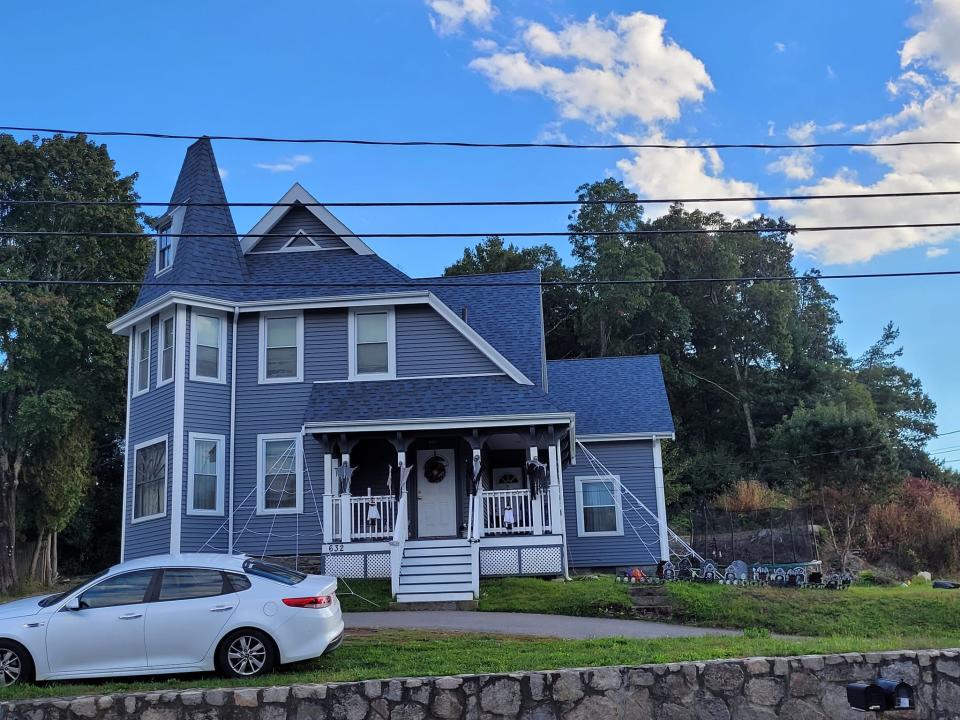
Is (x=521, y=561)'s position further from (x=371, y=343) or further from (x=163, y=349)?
(x=163, y=349)

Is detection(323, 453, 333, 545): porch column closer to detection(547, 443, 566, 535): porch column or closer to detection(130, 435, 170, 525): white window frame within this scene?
detection(130, 435, 170, 525): white window frame

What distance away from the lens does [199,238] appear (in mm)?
23453

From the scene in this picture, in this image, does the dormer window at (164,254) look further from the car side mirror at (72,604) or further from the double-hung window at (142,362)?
the car side mirror at (72,604)

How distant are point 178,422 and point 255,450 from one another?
170 centimetres

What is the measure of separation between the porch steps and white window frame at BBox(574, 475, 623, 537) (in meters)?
6.58

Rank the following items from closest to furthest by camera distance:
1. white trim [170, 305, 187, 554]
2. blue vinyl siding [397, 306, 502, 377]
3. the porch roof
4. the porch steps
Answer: the porch steps
the porch roof
white trim [170, 305, 187, 554]
blue vinyl siding [397, 306, 502, 377]

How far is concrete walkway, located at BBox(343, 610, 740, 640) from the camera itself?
→ 13.4 meters

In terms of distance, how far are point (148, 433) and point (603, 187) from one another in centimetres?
2901

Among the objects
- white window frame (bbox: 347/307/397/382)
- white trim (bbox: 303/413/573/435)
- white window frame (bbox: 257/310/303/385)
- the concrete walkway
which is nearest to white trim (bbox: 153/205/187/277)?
white window frame (bbox: 257/310/303/385)

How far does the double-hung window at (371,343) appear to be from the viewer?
850 inches

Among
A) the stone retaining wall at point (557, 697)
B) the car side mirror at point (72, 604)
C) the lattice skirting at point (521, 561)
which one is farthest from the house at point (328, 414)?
the stone retaining wall at point (557, 697)

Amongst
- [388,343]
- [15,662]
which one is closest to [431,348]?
[388,343]

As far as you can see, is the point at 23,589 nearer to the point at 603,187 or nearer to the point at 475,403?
the point at 475,403

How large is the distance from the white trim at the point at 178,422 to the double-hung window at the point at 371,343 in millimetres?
3465
